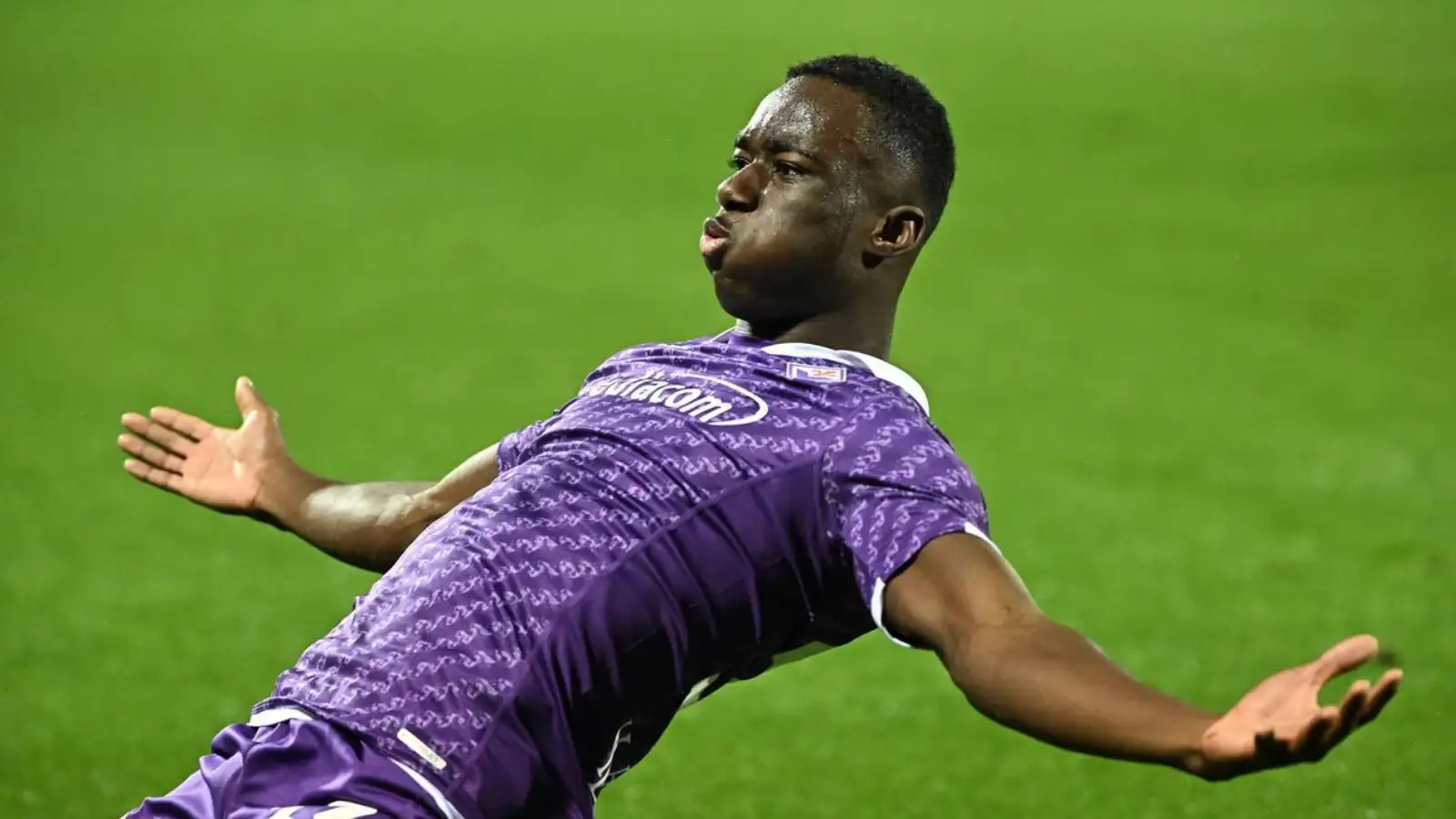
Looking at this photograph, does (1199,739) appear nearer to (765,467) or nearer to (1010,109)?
(765,467)

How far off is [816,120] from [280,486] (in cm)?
127

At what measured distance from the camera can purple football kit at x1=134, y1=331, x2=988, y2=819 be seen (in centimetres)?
275

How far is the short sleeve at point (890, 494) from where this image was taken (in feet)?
8.74

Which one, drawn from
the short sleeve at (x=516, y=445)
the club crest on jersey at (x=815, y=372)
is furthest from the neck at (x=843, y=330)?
the short sleeve at (x=516, y=445)

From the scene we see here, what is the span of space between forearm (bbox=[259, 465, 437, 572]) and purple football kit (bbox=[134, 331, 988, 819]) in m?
0.62


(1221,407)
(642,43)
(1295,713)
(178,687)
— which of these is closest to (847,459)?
(1295,713)

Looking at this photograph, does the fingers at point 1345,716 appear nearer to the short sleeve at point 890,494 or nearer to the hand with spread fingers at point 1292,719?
the hand with spread fingers at point 1292,719

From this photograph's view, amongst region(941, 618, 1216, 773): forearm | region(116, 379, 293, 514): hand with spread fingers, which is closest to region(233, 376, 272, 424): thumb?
region(116, 379, 293, 514): hand with spread fingers

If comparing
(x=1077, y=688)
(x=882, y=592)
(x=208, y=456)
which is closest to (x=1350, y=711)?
(x=1077, y=688)

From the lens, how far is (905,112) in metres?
3.33

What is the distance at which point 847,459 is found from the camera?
2.84 m

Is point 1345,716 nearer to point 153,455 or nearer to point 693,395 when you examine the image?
point 693,395

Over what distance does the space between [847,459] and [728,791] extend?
244 cm

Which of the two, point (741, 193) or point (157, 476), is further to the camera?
point (157, 476)
